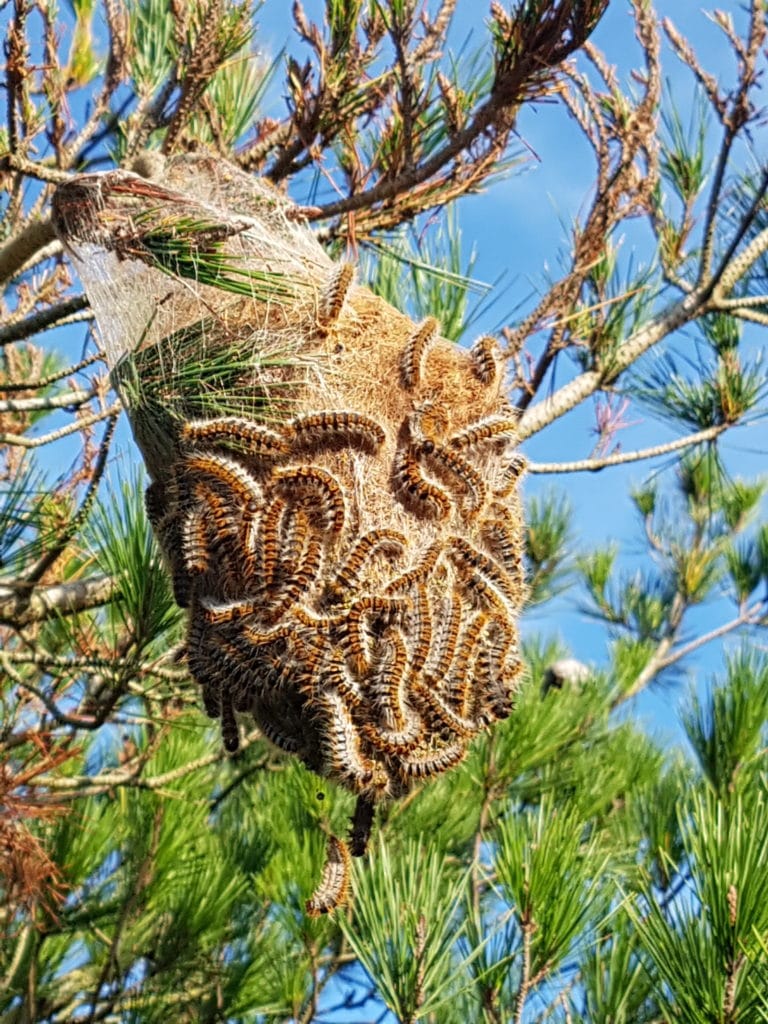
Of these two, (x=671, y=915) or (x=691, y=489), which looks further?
(x=691, y=489)

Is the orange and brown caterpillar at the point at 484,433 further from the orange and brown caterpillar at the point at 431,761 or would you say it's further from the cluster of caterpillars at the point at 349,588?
the orange and brown caterpillar at the point at 431,761

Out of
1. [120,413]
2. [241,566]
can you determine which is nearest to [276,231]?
[120,413]

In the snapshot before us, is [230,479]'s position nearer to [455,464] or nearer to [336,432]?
[336,432]

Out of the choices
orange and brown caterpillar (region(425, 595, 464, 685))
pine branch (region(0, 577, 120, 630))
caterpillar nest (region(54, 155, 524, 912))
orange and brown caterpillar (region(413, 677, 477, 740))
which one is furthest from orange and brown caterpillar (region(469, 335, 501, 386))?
pine branch (region(0, 577, 120, 630))

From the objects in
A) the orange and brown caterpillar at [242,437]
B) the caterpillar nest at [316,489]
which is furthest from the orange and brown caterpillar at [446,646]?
the orange and brown caterpillar at [242,437]

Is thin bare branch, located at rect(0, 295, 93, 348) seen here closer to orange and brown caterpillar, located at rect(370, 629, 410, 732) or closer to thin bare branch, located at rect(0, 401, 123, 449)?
thin bare branch, located at rect(0, 401, 123, 449)

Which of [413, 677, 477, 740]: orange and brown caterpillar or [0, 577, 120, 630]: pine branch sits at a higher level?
[0, 577, 120, 630]: pine branch

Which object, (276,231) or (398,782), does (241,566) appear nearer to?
(398,782)
